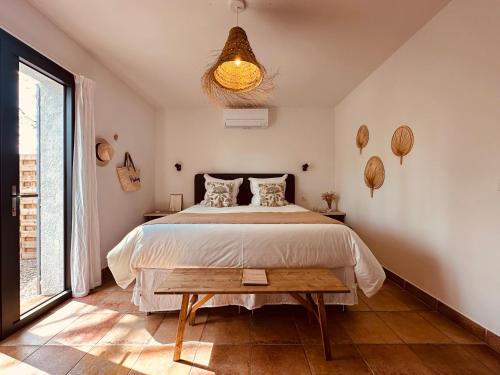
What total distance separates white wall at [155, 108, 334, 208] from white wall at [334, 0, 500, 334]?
144 cm

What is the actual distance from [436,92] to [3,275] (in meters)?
3.50

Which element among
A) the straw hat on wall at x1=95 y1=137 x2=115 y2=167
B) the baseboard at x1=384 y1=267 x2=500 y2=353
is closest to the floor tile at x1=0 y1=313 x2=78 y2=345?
the straw hat on wall at x1=95 y1=137 x2=115 y2=167

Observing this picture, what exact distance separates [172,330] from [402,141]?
103 inches

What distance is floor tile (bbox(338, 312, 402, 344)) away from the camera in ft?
5.55

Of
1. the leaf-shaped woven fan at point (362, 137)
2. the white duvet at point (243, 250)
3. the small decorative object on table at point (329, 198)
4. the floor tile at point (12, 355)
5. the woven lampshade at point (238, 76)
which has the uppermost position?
the woven lampshade at point (238, 76)

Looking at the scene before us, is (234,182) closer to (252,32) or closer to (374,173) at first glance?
(374,173)

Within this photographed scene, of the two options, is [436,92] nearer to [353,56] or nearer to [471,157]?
[471,157]

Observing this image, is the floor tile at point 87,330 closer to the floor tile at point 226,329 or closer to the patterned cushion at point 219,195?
the floor tile at point 226,329

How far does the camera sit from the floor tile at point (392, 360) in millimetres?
1416

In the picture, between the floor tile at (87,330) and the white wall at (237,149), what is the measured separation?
7.97 ft

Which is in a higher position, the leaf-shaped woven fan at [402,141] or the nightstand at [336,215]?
the leaf-shaped woven fan at [402,141]

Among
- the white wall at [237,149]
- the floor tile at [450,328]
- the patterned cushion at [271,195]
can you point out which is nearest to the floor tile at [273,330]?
the floor tile at [450,328]

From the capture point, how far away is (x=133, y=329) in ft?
5.94

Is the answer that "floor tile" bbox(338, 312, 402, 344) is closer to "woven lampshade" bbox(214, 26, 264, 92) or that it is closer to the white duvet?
the white duvet
